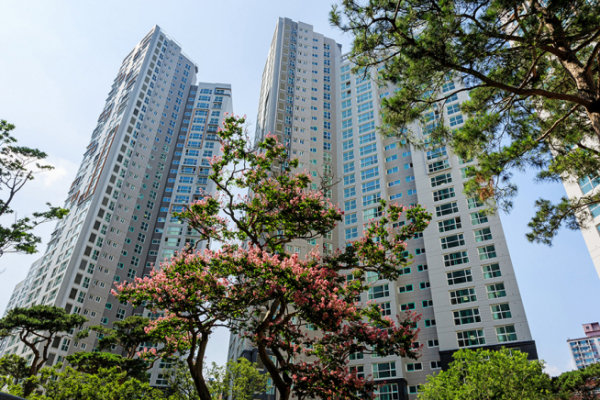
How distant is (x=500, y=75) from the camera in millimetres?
9711

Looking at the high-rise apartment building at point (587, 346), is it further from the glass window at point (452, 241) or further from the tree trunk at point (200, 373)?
the tree trunk at point (200, 373)

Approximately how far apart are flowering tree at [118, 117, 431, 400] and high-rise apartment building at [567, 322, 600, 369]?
498 feet

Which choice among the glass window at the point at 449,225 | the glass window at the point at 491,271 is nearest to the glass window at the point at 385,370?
the glass window at the point at 491,271

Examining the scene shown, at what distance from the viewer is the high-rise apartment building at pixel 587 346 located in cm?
12438

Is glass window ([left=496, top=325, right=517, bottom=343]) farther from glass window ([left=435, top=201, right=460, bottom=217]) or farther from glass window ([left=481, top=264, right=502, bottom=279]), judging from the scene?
glass window ([left=435, top=201, right=460, bottom=217])

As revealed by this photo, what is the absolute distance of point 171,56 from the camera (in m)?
83.7

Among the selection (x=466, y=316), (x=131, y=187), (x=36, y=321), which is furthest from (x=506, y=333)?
(x=131, y=187)

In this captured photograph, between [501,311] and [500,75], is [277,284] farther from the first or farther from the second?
[501,311]

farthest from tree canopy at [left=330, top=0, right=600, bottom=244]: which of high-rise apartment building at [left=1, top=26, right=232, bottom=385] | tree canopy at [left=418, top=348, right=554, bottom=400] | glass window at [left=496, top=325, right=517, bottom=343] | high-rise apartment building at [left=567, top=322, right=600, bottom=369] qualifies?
high-rise apartment building at [left=567, top=322, right=600, bottom=369]

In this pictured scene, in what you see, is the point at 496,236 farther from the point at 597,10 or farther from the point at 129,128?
the point at 129,128

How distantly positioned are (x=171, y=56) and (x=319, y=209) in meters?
83.8

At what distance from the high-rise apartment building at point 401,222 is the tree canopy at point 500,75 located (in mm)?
12413

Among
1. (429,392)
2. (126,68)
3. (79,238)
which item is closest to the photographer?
(429,392)

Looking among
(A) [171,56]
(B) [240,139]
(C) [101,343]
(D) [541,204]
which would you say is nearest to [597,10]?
(D) [541,204]
